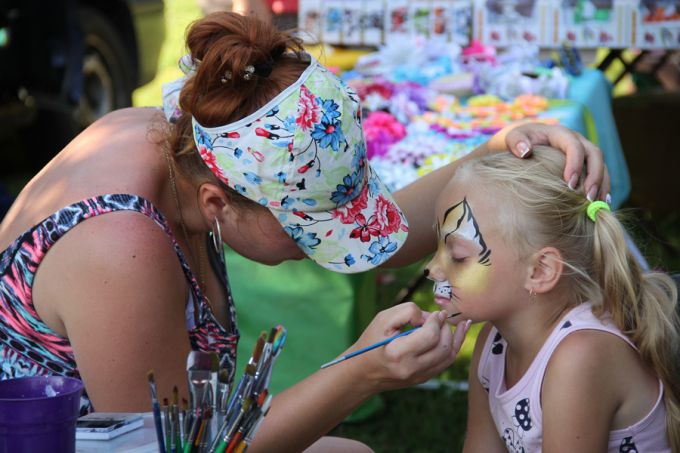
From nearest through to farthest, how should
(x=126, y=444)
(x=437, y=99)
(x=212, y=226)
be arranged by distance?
(x=126, y=444) → (x=212, y=226) → (x=437, y=99)

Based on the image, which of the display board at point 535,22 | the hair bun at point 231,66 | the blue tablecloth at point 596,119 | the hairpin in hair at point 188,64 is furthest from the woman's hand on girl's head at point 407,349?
the display board at point 535,22

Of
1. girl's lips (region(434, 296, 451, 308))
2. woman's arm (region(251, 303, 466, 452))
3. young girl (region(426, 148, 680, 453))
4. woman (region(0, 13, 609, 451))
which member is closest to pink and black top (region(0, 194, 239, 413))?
woman (region(0, 13, 609, 451))

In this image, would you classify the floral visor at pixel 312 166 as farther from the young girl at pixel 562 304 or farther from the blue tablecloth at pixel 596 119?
the blue tablecloth at pixel 596 119

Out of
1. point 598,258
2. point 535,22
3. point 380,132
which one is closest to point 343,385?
point 598,258

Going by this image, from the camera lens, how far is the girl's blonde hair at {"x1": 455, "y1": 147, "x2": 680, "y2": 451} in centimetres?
181

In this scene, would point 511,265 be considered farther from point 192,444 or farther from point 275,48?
point 192,444

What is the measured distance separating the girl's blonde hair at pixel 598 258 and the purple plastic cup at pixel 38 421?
97cm

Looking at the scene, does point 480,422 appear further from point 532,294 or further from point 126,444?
point 126,444

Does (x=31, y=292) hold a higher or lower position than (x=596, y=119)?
higher

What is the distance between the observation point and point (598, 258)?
1835mm

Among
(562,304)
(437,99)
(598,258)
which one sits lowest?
(437,99)

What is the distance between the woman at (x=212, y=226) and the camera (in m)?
1.61

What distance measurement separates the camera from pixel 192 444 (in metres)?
1.12

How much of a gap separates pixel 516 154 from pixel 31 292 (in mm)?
972
